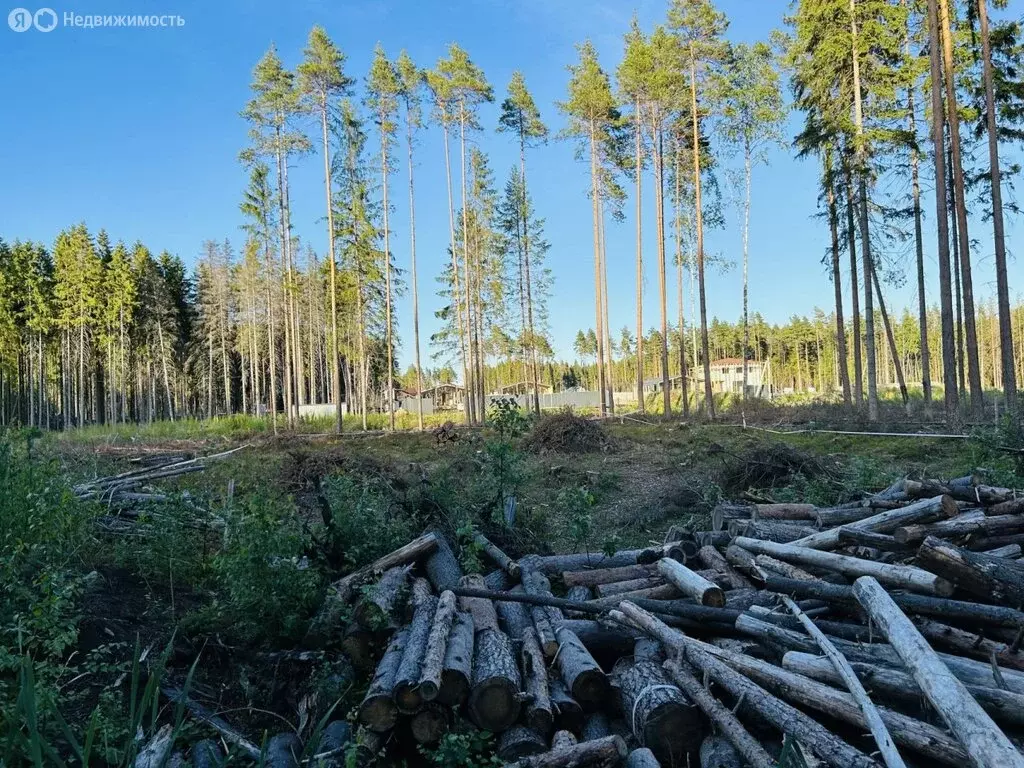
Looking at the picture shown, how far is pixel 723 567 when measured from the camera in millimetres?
5148

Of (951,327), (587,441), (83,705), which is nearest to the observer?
(83,705)

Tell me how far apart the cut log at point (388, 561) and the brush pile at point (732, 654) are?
0.03 meters

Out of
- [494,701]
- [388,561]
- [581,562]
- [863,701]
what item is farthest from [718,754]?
[388,561]

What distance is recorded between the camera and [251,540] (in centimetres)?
451

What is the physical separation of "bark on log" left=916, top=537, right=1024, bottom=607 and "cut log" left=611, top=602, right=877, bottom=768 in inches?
55.4

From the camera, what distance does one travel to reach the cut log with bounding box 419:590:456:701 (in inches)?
130

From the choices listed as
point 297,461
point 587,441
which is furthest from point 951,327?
point 297,461

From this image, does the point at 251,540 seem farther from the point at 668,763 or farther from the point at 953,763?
the point at 953,763

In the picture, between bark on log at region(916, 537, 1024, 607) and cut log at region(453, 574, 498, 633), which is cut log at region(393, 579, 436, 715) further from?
bark on log at region(916, 537, 1024, 607)

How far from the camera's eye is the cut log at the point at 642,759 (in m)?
2.95

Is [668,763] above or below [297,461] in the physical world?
below

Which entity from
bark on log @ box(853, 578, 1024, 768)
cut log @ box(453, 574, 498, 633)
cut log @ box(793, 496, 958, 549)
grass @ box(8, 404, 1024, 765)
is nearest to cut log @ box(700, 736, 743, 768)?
bark on log @ box(853, 578, 1024, 768)

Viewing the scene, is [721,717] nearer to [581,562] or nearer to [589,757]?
[589,757]

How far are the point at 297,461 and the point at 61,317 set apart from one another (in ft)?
125
